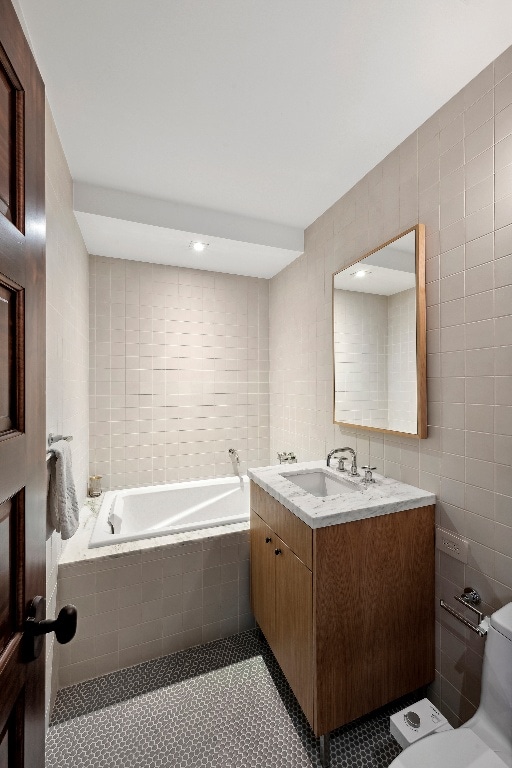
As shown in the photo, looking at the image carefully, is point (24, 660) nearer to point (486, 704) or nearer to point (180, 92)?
point (486, 704)

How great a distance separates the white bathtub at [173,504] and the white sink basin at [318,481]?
523 millimetres

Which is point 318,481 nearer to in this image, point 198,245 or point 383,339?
point 383,339

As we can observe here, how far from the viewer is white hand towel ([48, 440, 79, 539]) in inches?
49.8

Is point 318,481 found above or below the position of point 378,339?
below

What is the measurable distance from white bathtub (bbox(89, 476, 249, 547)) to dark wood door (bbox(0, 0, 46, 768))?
1532mm

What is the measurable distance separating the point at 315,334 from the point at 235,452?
1.28 m

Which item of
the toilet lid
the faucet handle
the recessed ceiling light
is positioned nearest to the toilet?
the toilet lid

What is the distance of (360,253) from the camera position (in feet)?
6.13

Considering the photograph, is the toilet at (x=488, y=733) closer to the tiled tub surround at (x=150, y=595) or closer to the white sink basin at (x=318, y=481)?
the white sink basin at (x=318, y=481)

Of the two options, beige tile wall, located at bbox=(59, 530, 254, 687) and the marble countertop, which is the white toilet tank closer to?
the marble countertop

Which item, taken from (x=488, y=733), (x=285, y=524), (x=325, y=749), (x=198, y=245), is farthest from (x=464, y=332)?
(x=198, y=245)

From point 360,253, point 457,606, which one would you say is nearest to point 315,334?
point 360,253

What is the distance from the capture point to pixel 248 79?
50.6 inches

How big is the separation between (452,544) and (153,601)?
57.4 inches
